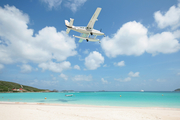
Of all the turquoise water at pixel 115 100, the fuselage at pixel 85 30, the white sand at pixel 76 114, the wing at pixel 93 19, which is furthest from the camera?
the turquoise water at pixel 115 100

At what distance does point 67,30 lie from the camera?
1432 cm

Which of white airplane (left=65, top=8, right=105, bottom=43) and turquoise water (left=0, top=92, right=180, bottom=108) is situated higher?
white airplane (left=65, top=8, right=105, bottom=43)

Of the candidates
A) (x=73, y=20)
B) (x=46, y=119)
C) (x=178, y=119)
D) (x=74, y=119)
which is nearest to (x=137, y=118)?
(x=178, y=119)

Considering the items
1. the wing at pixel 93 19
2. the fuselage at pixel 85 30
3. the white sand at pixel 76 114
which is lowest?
the white sand at pixel 76 114

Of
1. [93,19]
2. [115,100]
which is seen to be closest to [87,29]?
[93,19]

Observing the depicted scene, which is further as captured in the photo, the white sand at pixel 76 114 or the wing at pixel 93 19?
the wing at pixel 93 19

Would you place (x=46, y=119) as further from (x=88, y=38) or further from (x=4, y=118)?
(x=88, y=38)

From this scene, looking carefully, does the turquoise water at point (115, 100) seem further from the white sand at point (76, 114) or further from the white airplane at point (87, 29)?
the white airplane at point (87, 29)

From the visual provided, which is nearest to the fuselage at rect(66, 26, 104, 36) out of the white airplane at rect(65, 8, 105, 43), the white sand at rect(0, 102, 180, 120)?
the white airplane at rect(65, 8, 105, 43)

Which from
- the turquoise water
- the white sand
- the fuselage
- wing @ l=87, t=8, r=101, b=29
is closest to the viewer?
the white sand

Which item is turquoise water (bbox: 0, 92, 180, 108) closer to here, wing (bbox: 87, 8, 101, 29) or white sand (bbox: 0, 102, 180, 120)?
white sand (bbox: 0, 102, 180, 120)

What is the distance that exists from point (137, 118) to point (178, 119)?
12.6ft

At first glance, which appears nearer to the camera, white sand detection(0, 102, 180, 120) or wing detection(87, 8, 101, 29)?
white sand detection(0, 102, 180, 120)

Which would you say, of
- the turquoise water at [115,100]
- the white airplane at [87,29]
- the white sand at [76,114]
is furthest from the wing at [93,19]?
the turquoise water at [115,100]
